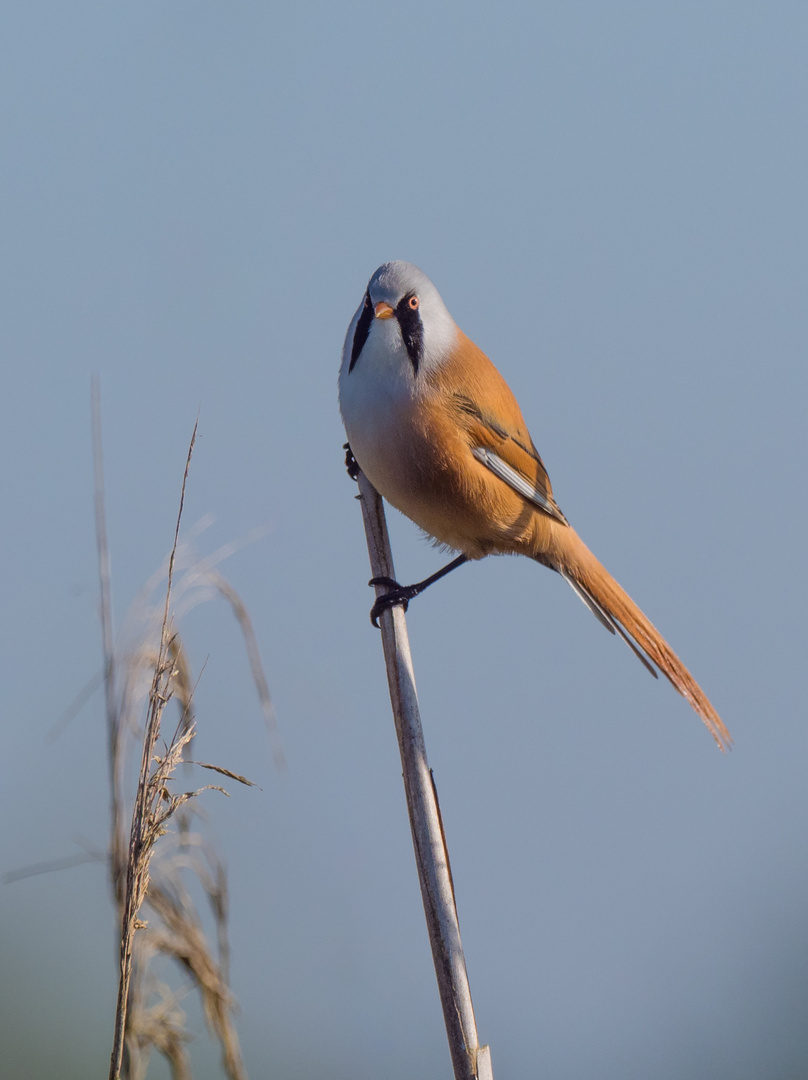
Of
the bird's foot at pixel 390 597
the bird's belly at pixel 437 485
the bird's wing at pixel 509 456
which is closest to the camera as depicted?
the bird's foot at pixel 390 597

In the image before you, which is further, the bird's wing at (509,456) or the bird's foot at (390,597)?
the bird's wing at (509,456)

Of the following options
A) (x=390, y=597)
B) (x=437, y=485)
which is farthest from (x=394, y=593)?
(x=437, y=485)

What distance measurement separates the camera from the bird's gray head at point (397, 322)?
2395 millimetres

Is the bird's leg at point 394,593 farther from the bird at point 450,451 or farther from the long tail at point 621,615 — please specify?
the long tail at point 621,615

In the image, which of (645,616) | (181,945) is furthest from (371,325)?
(181,945)

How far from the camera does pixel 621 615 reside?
8.91ft

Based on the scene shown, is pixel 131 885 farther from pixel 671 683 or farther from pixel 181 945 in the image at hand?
pixel 671 683

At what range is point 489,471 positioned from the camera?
2697mm

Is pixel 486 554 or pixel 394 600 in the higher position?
pixel 486 554

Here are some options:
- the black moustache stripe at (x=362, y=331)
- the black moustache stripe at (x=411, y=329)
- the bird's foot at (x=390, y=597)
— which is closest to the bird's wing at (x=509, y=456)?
the black moustache stripe at (x=411, y=329)

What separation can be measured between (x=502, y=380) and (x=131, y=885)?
71.8 inches

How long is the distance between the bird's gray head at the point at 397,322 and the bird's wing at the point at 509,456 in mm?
190

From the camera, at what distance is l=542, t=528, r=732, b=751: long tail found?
252 cm

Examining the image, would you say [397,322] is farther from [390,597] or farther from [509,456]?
[390,597]
